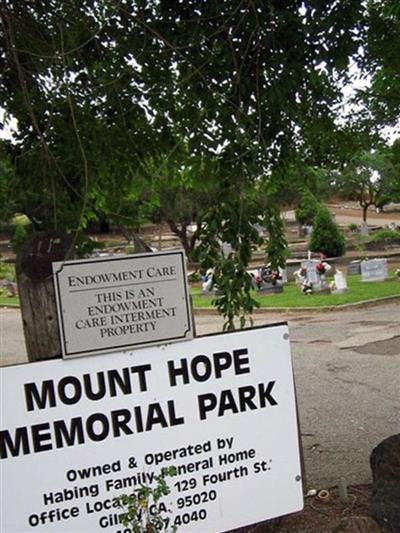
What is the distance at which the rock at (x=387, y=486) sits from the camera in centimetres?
285

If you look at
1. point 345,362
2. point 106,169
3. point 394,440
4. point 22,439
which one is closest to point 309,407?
point 345,362

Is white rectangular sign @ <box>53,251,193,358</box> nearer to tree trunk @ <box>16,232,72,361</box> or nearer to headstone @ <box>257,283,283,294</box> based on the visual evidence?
tree trunk @ <box>16,232,72,361</box>

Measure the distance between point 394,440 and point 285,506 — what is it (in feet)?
3.18

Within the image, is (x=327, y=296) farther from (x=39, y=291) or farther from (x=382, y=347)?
(x=39, y=291)

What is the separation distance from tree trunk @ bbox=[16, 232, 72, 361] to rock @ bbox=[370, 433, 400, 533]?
162cm

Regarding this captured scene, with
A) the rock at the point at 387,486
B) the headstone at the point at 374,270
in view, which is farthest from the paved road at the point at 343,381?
the headstone at the point at 374,270

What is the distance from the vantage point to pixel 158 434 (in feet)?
7.50

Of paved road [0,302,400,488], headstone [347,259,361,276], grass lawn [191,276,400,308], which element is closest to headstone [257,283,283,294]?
grass lawn [191,276,400,308]

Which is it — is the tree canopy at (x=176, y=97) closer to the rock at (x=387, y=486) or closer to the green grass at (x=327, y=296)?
the rock at (x=387, y=486)

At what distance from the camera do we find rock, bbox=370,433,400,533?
285 centimetres

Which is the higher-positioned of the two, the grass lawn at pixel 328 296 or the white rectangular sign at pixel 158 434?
the white rectangular sign at pixel 158 434

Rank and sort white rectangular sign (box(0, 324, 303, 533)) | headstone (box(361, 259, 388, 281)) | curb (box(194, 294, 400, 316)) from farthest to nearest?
1. headstone (box(361, 259, 388, 281))
2. curb (box(194, 294, 400, 316))
3. white rectangular sign (box(0, 324, 303, 533))

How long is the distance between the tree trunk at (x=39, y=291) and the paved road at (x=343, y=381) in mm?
2372

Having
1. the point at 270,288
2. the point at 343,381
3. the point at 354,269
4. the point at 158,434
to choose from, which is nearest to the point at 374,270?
the point at 354,269
